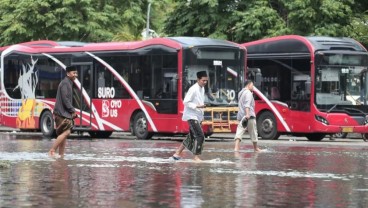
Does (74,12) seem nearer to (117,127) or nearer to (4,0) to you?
(4,0)

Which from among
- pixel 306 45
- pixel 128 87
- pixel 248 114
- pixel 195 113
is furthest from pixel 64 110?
pixel 306 45

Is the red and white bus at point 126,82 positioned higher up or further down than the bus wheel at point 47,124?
higher up

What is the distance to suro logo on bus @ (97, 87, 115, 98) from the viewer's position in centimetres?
3231

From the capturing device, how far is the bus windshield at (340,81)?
99.2 ft

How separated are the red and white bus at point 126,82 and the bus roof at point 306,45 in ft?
4.80

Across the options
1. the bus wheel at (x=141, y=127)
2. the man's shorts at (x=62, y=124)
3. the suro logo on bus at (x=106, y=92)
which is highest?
the suro logo on bus at (x=106, y=92)

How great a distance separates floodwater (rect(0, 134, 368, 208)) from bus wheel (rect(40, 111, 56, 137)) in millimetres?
10281

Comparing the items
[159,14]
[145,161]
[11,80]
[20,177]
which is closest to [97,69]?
[11,80]

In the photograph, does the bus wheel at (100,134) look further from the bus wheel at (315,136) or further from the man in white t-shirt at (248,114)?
the man in white t-shirt at (248,114)

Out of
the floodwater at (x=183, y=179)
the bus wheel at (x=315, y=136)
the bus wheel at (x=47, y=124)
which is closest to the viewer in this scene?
the floodwater at (x=183, y=179)

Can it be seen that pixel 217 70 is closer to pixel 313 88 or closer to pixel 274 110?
pixel 274 110

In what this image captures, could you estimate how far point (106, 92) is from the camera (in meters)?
32.5

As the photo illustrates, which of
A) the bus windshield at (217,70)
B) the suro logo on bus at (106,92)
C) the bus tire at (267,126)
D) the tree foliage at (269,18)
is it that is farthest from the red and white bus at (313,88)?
the tree foliage at (269,18)

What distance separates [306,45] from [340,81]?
60.4 inches
